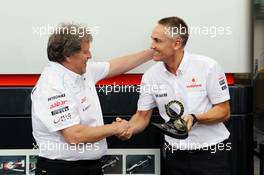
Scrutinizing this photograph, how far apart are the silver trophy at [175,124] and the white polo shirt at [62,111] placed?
0.34m

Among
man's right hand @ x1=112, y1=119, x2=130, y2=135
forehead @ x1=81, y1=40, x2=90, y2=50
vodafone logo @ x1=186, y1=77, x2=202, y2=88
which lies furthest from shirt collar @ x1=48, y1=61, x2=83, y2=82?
vodafone logo @ x1=186, y1=77, x2=202, y2=88

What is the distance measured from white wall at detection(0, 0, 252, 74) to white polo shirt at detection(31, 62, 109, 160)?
0.20 metres

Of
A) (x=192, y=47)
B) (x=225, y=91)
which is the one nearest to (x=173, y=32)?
(x=192, y=47)

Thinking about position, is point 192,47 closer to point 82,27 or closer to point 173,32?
point 173,32

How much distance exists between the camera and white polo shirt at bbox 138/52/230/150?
2191 millimetres

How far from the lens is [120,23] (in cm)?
220

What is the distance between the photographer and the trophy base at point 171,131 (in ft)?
6.72

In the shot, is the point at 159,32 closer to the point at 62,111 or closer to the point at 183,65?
the point at 183,65

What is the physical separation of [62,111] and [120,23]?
0.57 m

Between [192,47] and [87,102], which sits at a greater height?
[192,47]

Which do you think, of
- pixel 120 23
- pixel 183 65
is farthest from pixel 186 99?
pixel 120 23

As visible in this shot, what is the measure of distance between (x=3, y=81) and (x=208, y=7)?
117 centimetres

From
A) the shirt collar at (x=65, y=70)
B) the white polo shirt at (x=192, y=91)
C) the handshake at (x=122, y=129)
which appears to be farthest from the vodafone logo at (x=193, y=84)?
the shirt collar at (x=65, y=70)

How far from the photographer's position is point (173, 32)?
2.21m
